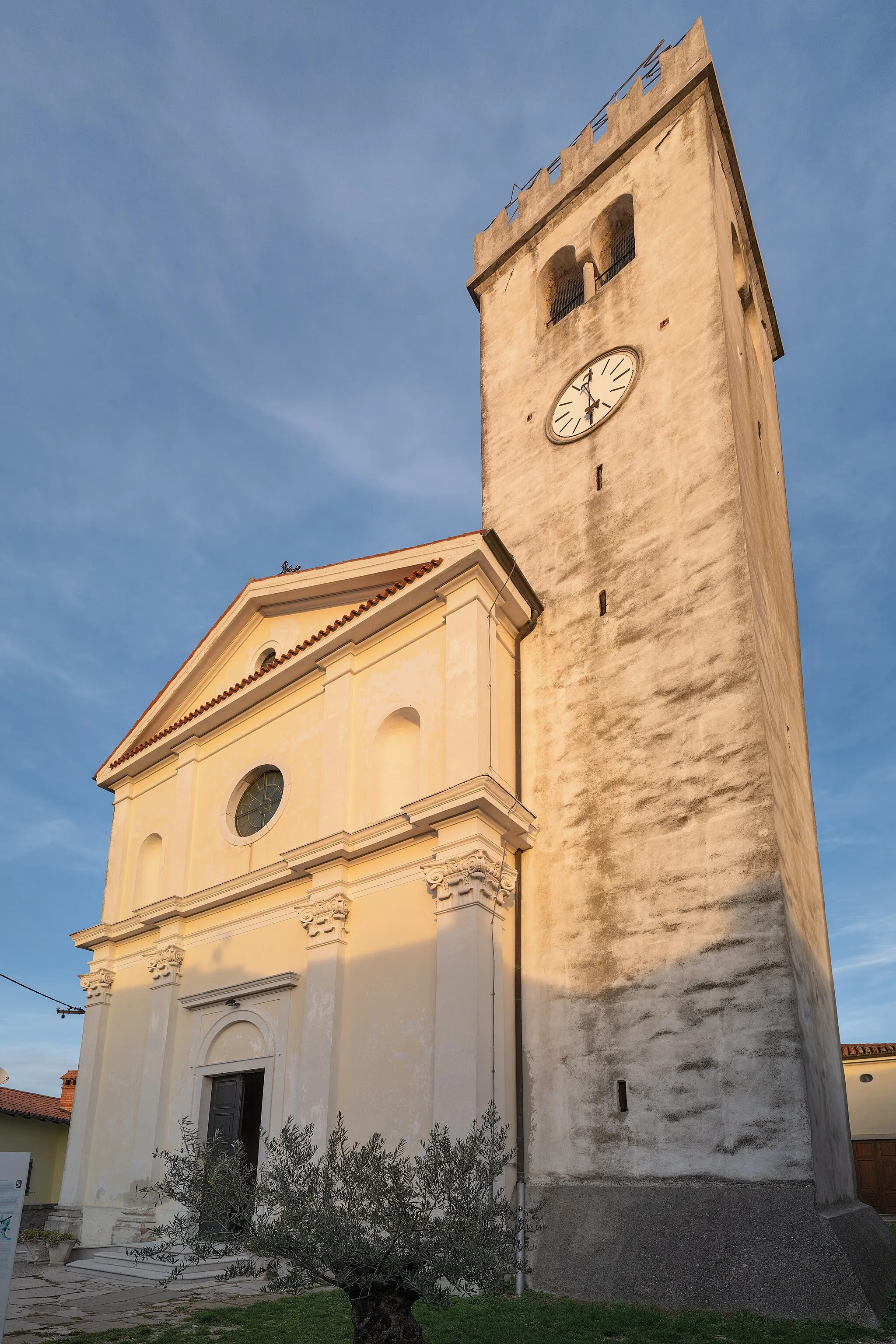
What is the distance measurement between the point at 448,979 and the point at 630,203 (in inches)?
545

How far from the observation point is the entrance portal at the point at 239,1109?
13.2 meters

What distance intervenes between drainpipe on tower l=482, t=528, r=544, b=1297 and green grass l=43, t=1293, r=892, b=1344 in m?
0.72

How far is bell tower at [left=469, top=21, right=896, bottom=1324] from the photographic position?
29.6 feet

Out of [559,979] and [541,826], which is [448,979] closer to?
[559,979]

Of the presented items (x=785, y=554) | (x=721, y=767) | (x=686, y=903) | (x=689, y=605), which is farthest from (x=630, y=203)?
(x=686, y=903)

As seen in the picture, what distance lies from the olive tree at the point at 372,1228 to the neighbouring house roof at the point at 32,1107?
57.4ft

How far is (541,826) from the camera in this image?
12.3 m

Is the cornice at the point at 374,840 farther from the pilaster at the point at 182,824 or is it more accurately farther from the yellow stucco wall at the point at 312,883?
the pilaster at the point at 182,824

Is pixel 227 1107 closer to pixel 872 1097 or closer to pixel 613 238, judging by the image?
pixel 613 238

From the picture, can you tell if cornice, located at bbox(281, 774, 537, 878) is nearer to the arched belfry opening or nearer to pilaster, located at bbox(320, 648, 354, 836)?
pilaster, located at bbox(320, 648, 354, 836)

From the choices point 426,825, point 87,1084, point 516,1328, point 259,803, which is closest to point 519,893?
point 426,825

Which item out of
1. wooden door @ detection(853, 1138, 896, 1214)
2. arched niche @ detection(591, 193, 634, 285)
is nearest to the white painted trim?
arched niche @ detection(591, 193, 634, 285)

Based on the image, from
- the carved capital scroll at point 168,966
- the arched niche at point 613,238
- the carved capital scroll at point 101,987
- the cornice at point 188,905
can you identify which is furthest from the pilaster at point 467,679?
the carved capital scroll at point 101,987

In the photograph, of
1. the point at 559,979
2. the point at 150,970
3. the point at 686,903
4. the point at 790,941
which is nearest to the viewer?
the point at 790,941
